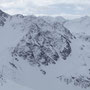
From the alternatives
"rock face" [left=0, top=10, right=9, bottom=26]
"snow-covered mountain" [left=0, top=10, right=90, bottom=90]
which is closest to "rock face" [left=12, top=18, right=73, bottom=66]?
"snow-covered mountain" [left=0, top=10, right=90, bottom=90]

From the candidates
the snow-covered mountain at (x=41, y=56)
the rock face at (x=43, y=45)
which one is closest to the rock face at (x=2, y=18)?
the snow-covered mountain at (x=41, y=56)

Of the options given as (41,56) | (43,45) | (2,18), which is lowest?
(41,56)

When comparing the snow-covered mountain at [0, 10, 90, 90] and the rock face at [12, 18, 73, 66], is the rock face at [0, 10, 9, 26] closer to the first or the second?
the snow-covered mountain at [0, 10, 90, 90]

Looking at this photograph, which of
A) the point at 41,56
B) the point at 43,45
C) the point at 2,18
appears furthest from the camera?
the point at 2,18

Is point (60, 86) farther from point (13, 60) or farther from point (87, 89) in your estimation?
point (13, 60)

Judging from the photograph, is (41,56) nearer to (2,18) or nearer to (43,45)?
(43,45)

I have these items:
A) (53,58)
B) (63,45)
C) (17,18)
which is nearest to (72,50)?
(63,45)

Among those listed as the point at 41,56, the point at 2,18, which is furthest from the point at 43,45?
the point at 2,18

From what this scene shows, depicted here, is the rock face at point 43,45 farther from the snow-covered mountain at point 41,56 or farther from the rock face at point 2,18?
the rock face at point 2,18
